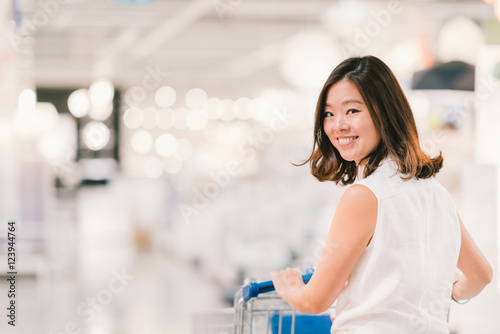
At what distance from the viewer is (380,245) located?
1.34m

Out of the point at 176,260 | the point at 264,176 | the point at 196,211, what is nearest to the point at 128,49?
the point at 176,260

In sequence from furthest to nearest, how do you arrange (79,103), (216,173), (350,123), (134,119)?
1. (134,119)
2. (79,103)
3. (216,173)
4. (350,123)

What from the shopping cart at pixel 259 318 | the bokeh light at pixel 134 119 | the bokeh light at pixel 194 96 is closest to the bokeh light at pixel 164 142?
the bokeh light at pixel 134 119

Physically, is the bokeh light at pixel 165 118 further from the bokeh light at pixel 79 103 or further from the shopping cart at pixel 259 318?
the shopping cart at pixel 259 318

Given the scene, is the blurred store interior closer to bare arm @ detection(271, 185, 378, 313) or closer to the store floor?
the store floor

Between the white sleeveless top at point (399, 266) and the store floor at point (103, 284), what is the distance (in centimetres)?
360

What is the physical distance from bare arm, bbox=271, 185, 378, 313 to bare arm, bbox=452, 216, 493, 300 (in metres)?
0.37

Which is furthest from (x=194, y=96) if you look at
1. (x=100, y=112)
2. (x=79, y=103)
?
(x=79, y=103)

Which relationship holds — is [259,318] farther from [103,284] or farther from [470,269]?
[103,284]

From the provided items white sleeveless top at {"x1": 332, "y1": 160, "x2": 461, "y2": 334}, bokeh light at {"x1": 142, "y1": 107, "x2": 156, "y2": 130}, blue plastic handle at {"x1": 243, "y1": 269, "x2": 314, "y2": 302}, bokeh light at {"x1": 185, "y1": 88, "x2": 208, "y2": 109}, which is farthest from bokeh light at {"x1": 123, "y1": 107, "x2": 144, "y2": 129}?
white sleeveless top at {"x1": 332, "y1": 160, "x2": 461, "y2": 334}

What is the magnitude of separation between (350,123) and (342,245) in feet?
0.96

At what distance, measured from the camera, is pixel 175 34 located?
11.3 metres

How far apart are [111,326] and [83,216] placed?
16.8 ft

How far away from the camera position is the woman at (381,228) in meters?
1.33
